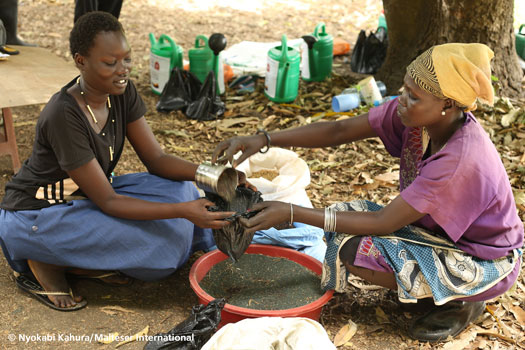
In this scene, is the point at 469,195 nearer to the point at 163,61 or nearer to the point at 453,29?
Answer: the point at 453,29

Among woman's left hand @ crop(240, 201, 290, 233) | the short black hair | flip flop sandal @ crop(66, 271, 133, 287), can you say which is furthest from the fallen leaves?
the short black hair

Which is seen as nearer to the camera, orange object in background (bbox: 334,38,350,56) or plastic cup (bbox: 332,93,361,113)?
plastic cup (bbox: 332,93,361,113)

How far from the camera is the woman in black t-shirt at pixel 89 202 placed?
7.70 ft

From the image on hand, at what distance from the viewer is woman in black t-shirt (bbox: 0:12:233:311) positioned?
235cm

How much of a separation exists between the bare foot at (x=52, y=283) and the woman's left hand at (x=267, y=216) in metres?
0.93

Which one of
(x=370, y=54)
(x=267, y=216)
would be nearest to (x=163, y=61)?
(x=370, y=54)

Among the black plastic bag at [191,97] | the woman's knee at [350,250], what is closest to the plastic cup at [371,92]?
the black plastic bag at [191,97]

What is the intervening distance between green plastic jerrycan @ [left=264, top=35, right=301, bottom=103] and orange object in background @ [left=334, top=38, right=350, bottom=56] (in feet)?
4.82

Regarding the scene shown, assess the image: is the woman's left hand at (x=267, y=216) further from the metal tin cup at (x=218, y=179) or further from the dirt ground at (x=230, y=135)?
the dirt ground at (x=230, y=135)

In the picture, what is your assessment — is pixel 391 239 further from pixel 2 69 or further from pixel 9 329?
pixel 2 69

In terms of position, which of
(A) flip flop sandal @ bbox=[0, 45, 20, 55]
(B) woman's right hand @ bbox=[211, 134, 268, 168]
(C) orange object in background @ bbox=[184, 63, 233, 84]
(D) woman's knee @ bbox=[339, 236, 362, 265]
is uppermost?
(A) flip flop sandal @ bbox=[0, 45, 20, 55]

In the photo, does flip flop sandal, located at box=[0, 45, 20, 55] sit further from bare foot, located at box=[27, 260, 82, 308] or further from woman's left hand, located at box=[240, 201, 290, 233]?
woman's left hand, located at box=[240, 201, 290, 233]

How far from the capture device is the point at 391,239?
2383 millimetres

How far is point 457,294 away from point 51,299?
69.9 inches
